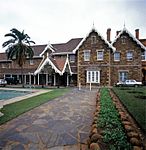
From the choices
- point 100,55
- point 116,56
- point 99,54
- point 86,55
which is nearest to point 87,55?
point 86,55

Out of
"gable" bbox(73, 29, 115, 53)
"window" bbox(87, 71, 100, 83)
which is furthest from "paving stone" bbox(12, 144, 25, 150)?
"gable" bbox(73, 29, 115, 53)

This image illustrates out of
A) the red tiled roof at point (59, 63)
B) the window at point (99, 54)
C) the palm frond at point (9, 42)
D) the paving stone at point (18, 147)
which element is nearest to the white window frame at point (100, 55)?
the window at point (99, 54)

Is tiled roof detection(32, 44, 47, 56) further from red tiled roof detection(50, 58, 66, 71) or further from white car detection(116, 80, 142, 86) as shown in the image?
white car detection(116, 80, 142, 86)

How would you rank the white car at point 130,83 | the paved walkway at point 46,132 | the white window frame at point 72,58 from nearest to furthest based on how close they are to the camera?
the paved walkway at point 46,132
the white car at point 130,83
the white window frame at point 72,58

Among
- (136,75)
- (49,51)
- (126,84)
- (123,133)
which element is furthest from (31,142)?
(49,51)

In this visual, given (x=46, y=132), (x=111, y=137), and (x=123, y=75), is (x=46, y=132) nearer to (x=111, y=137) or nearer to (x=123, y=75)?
(x=111, y=137)

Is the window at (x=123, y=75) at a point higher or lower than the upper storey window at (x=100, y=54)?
lower

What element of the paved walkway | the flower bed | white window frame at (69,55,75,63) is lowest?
the paved walkway

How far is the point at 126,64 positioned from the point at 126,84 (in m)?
3.94

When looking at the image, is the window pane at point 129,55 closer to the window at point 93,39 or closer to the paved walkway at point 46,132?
the window at point 93,39

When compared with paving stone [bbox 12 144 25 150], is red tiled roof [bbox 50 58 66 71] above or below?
above

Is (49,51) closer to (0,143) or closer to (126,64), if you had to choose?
(126,64)

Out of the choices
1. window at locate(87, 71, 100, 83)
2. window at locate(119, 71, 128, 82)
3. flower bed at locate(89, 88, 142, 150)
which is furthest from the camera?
window at locate(87, 71, 100, 83)

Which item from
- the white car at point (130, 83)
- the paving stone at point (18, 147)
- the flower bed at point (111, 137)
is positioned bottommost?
the paving stone at point (18, 147)
